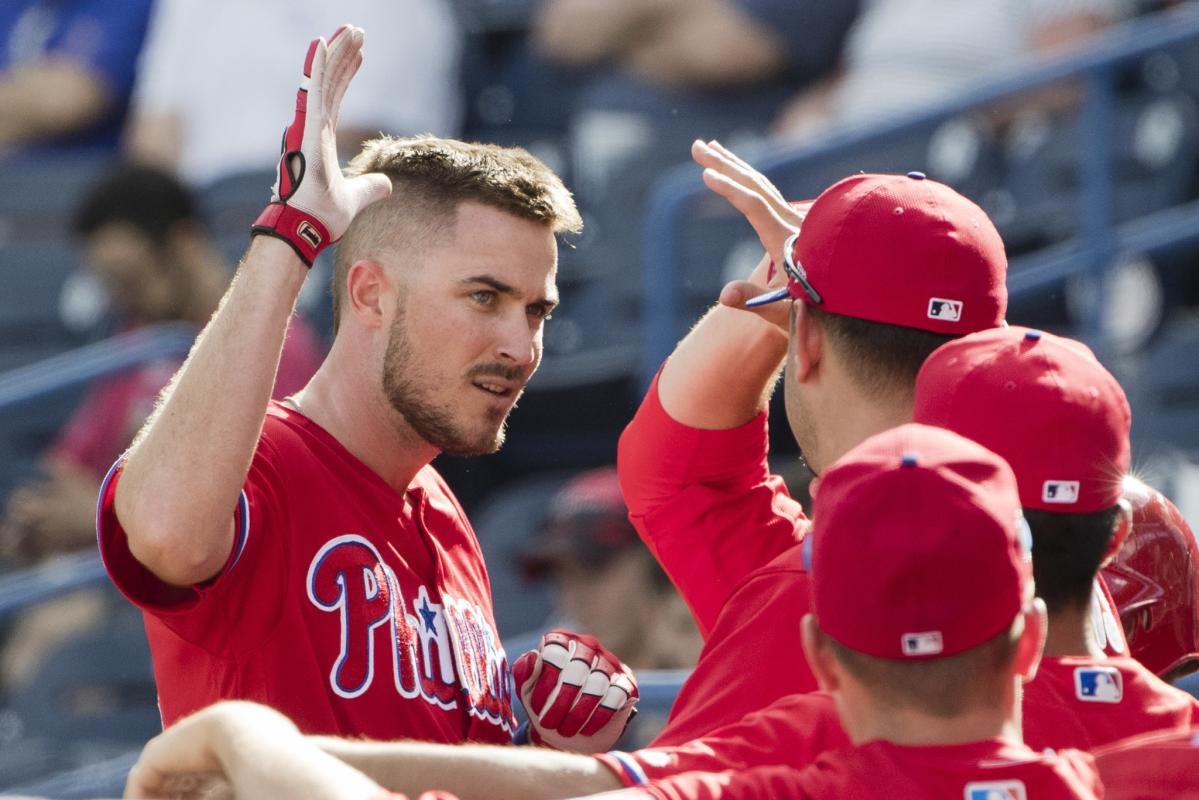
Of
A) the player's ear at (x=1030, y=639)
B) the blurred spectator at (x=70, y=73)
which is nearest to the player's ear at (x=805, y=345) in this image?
the player's ear at (x=1030, y=639)

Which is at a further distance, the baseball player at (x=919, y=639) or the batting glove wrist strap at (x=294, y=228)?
the batting glove wrist strap at (x=294, y=228)

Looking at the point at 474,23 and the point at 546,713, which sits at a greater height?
the point at 474,23

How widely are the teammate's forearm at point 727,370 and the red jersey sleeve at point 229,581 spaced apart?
0.64 meters

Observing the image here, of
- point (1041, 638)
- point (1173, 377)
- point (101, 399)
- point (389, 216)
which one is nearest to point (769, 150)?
point (1173, 377)

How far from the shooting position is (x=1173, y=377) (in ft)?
13.9

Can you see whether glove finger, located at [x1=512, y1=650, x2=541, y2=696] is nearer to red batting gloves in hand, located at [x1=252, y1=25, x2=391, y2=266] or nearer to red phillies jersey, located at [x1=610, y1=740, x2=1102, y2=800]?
red batting gloves in hand, located at [x1=252, y1=25, x2=391, y2=266]

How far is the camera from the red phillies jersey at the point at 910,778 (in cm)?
141

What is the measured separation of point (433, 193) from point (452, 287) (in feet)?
0.49

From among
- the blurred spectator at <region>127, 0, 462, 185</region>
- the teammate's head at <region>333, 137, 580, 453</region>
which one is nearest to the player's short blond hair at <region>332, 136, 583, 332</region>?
the teammate's head at <region>333, 137, 580, 453</region>

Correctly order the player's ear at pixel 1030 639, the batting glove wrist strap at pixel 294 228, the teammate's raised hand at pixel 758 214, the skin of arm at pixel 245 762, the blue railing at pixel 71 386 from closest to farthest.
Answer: the skin of arm at pixel 245 762 < the player's ear at pixel 1030 639 < the batting glove wrist strap at pixel 294 228 < the teammate's raised hand at pixel 758 214 < the blue railing at pixel 71 386

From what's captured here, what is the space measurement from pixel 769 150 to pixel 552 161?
1.03 metres

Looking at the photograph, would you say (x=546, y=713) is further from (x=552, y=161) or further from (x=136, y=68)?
(x=136, y=68)

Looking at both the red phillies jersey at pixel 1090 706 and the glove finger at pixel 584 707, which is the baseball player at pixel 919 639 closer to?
the red phillies jersey at pixel 1090 706

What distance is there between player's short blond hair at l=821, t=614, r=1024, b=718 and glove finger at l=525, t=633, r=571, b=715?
907mm
